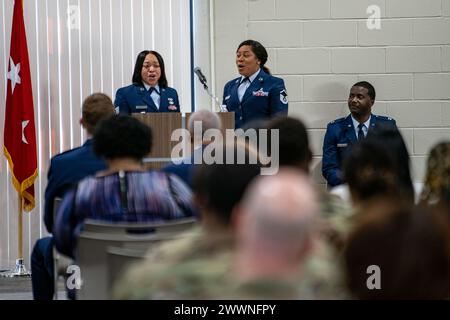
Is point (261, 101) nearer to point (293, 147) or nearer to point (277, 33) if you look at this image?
point (277, 33)

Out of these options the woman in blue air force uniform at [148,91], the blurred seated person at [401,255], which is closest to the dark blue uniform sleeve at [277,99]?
the woman in blue air force uniform at [148,91]

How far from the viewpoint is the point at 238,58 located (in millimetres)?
6223

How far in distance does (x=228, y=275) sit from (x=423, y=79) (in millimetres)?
5444

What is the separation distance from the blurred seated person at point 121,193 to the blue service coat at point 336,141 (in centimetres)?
342

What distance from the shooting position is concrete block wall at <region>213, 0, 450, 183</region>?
6961mm

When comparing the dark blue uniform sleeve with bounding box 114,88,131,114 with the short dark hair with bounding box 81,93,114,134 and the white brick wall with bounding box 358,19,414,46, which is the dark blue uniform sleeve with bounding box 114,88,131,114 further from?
the short dark hair with bounding box 81,93,114,134

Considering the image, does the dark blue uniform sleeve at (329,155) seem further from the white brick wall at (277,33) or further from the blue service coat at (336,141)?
the white brick wall at (277,33)

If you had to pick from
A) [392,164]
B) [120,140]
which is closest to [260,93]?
[120,140]

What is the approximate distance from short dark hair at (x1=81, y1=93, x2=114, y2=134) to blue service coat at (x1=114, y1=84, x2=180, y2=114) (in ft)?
6.52

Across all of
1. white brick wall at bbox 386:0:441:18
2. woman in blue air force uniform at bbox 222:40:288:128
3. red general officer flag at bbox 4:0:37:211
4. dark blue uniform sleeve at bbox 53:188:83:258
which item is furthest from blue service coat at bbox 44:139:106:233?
white brick wall at bbox 386:0:441:18

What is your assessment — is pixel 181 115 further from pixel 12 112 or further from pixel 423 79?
pixel 423 79

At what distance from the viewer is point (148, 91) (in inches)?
241

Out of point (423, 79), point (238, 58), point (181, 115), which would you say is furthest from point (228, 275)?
point (423, 79)

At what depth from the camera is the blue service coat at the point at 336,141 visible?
21.5 ft
